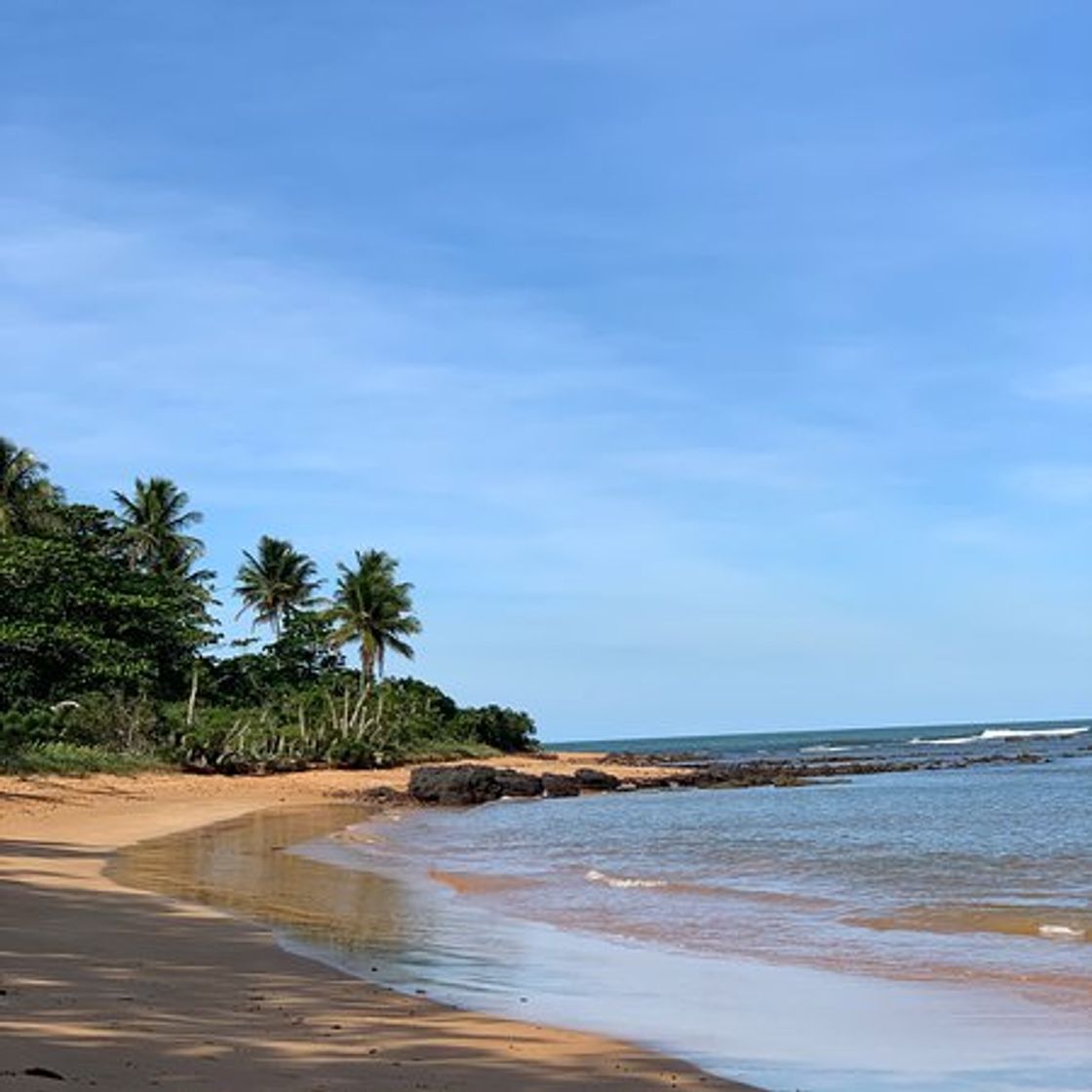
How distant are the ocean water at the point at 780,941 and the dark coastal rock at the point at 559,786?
55.7 feet

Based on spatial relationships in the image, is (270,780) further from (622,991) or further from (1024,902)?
(622,991)

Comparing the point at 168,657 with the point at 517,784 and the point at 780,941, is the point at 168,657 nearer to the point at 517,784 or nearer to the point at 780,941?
the point at 517,784

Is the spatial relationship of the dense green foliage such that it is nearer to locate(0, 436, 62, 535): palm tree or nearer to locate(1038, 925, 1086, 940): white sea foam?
locate(0, 436, 62, 535): palm tree

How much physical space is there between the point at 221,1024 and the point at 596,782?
48.6 metres

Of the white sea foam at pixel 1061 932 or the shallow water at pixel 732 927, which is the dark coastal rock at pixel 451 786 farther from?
the white sea foam at pixel 1061 932

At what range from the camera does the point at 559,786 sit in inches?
2014

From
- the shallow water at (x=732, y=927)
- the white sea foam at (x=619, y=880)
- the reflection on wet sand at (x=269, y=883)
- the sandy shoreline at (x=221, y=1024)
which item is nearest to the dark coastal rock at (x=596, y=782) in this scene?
the shallow water at (x=732, y=927)

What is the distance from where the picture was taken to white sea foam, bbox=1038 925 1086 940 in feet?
47.9

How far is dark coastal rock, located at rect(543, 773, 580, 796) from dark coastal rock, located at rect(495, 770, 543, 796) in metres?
0.61

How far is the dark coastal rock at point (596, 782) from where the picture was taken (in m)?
55.0

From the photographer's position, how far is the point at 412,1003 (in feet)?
31.0

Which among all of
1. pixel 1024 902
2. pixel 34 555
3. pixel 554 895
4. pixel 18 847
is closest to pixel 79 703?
pixel 34 555

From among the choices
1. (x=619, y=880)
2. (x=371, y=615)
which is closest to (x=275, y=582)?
(x=371, y=615)

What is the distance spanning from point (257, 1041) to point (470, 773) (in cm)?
3832
